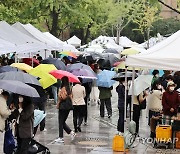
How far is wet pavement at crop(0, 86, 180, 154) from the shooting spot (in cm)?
1391

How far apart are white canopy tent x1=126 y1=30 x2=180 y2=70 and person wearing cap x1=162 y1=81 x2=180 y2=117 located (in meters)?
1.24

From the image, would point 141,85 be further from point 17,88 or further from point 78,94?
point 17,88

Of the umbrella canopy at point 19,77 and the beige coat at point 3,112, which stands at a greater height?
the umbrella canopy at point 19,77

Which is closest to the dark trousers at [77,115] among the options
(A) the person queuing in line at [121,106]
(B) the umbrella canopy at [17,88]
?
(A) the person queuing in line at [121,106]

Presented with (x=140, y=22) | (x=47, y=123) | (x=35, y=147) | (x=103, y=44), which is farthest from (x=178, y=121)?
(x=140, y=22)

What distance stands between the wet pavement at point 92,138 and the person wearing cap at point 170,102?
0.98 metres

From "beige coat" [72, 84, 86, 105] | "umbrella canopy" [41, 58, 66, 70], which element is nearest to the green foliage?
"umbrella canopy" [41, 58, 66, 70]

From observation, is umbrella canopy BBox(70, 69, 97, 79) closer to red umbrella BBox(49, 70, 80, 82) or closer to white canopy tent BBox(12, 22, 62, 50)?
red umbrella BBox(49, 70, 80, 82)

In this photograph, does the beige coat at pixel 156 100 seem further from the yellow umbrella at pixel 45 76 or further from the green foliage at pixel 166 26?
the green foliage at pixel 166 26

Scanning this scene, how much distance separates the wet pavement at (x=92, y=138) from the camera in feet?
45.6

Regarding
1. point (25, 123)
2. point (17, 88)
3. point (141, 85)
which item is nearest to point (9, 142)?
point (25, 123)

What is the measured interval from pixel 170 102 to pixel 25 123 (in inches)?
183

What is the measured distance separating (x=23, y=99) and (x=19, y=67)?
650cm

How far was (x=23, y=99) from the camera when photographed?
11086 mm
